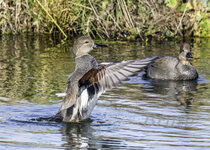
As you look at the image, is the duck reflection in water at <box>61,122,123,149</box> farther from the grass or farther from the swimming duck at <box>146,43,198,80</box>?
the grass

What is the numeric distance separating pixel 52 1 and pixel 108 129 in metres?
8.22

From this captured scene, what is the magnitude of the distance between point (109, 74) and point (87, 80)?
279 millimetres

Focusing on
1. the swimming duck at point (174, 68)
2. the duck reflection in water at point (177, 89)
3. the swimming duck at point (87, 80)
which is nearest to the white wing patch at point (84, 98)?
the swimming duck at point (87, 80)

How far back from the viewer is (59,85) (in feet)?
26.9

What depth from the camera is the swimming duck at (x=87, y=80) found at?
551 centimetres

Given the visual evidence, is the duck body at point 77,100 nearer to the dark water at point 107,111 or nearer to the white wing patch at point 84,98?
the white wing patch at point 84,98

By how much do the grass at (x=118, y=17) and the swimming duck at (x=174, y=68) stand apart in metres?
3.56

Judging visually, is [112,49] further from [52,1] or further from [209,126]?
[209,126]

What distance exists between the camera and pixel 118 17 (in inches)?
529

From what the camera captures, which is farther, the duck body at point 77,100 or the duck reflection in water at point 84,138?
the duck body at point 77,100

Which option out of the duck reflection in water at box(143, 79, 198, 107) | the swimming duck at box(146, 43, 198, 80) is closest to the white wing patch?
the duck reflection in water at box(143, 79, 198, 107)

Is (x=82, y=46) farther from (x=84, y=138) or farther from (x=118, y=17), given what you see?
(x=118, y=17)

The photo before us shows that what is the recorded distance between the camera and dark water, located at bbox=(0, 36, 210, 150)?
5.28 metres

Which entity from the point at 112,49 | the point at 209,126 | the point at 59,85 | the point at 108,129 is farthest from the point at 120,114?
the point at 112,49
